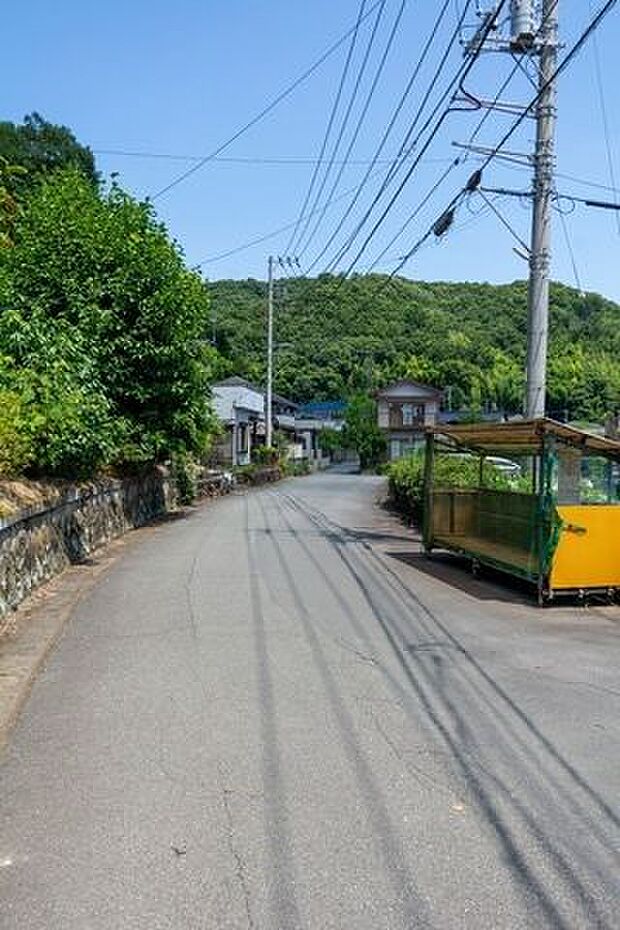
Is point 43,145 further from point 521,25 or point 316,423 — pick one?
point 316,423

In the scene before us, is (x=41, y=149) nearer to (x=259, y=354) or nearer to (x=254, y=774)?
(x=259, y=354)

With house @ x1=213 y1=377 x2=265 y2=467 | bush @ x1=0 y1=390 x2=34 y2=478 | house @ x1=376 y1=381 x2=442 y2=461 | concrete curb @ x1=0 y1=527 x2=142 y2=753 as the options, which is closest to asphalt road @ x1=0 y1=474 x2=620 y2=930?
concrete curb @ x1=0 y1=527 x2=142 y2=753

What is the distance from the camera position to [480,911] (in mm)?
3656

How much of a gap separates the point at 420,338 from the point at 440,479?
32.6m

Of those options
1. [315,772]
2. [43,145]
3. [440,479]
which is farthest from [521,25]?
[43,145]

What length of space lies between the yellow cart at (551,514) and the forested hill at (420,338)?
13.4m

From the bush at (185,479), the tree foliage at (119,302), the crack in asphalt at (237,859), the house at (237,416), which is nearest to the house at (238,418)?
the house at (237,416)

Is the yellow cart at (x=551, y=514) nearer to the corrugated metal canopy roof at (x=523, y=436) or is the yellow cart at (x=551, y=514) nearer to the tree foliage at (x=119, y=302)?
the corrugated metal canopy roof at (x=523, y=436)

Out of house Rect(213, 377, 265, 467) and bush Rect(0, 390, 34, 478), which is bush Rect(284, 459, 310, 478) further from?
bush Rect(0, 390, 34, 478)

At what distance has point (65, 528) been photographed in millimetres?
13609

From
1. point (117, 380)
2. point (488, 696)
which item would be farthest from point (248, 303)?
point (488, 696)

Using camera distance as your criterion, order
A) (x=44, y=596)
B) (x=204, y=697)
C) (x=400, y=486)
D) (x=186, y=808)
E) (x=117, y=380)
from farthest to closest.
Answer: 1. (x=400, y=486)
2. (x=117, y=380)
3. (x=44, y=596)
4. (x=204, y=697)
5. (x=186, y=808)

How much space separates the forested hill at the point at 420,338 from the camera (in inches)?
1334

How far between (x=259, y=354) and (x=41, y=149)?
3324cm
